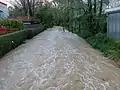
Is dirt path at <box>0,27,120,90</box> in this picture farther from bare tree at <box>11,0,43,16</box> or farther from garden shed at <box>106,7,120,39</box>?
bare tree at <box>11,0,43,16</box>

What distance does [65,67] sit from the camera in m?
10.7

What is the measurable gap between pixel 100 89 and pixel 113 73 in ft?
7.09

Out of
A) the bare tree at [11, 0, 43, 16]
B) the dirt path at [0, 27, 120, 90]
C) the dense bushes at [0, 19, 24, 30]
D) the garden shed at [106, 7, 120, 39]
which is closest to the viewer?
the dirt path at [0, 27, 120, 90]

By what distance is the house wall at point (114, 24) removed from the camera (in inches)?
669

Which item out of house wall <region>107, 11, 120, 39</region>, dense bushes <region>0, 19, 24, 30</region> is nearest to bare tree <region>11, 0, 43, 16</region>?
dense bushes <region>0, 19, 24, 30</region>

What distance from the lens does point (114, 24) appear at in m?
18.0

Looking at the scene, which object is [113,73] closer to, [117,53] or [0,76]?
[117,53]

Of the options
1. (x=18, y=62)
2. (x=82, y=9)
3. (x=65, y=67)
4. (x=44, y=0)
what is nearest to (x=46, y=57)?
(x=18, y=62)

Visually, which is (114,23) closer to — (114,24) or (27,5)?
(114,24)

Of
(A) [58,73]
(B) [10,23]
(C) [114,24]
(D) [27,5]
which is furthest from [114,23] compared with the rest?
(D) [27,5]

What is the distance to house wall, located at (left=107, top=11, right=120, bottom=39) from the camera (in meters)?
17.0

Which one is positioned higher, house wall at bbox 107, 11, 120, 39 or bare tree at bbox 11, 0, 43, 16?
bare tree at bbox 11, 0, 43, 16

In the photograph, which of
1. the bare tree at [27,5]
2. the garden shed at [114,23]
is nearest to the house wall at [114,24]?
the garden shed at [114,23]

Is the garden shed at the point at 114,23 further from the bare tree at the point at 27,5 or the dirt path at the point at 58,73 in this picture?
the bare tree at the point at 27,5
